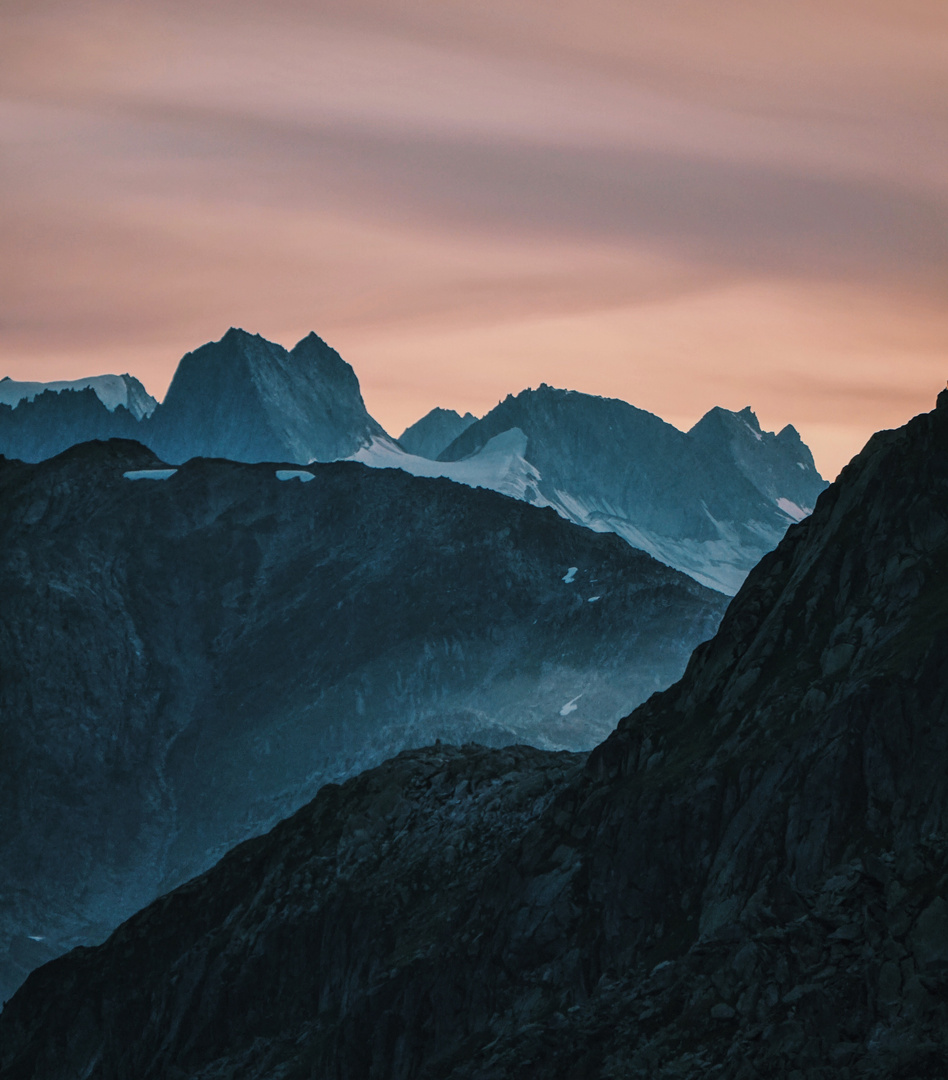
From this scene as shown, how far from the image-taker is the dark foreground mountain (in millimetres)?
76688

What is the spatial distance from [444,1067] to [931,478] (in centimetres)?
4007

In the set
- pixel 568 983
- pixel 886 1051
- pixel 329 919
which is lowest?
pixel 886 1051

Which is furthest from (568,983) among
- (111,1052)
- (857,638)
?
(111,1052)

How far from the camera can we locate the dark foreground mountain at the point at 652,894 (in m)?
76.7

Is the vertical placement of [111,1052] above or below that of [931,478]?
below

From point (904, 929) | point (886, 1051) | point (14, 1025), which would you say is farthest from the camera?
point (14, 1025)

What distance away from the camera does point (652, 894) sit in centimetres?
9769

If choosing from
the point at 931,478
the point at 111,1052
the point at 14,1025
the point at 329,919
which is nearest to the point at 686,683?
the point at 931,478

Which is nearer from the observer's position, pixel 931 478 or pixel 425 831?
pixel 931 478

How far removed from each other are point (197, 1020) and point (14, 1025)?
1007 inches

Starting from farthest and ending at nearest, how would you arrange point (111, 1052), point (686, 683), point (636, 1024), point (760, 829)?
point (111, 1052) < point (686, 683) < point (760, 829) < point (636, 1024)

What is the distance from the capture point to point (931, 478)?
10031cm

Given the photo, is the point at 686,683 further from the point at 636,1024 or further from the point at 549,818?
the point at 636,1024

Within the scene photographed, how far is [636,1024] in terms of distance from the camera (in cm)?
8438
